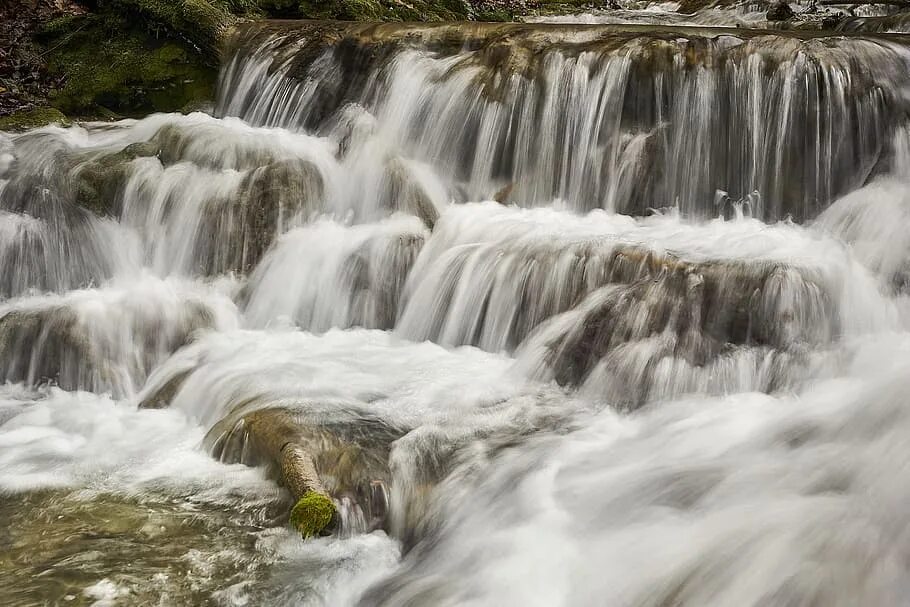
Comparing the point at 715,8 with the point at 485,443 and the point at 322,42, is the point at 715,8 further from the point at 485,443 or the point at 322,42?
the point at 485,443

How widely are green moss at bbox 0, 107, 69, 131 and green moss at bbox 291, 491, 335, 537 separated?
7127 millimetres

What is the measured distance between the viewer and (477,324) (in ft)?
20.7

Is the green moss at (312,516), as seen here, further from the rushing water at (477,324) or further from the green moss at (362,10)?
the green moss at (362,10)

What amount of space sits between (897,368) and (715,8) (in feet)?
35.2

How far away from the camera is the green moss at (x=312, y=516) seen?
4020 millimetres

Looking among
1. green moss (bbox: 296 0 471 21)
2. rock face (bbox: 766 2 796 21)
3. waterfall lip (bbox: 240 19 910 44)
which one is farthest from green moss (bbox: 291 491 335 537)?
rock face (bbox: 766 2 796 21)

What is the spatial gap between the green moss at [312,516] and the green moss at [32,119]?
23.4 feet

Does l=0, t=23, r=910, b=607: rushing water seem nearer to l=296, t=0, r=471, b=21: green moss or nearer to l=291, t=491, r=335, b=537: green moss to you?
l=291, t=491, r=335, b=537: green moss

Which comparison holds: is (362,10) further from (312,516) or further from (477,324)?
(312,516)

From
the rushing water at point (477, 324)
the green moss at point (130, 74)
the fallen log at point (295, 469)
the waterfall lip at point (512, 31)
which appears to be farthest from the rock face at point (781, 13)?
the fallen log at point (295, 469)

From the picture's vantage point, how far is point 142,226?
7.72 metres

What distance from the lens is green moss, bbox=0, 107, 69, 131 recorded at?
905cm

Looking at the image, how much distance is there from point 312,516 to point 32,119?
7.42 m

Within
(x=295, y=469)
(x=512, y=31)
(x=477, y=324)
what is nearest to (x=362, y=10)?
(x=512, y=31)
